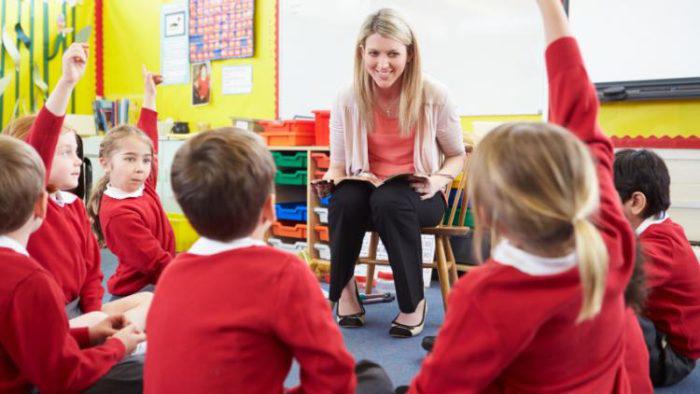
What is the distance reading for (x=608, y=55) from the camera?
280 centimetres

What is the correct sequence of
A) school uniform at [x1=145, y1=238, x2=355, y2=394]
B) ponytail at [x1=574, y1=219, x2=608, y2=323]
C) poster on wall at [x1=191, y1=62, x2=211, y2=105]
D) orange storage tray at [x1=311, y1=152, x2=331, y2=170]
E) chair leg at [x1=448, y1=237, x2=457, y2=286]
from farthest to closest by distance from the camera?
1. poster on wall at [x1=191, y1=62, x2=211, y2=105]
2. orange storage tray at [x1=311, y1=152, x2=331, y2=170]
3. chair leg at [x1=448, y1=237, x2=457, y2=286]
4. school uniform at [x1=145, y1=238, x2=355, y2=394]
5. ponytail at [x1=574, y1=219, x2=608, y2=323]

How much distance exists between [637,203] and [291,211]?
77.5 inches

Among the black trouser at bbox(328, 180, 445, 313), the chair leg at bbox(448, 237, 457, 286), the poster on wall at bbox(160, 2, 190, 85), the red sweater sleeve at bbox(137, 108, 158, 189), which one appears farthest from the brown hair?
the poster on wall at bbox(160, 2, 190, 85)

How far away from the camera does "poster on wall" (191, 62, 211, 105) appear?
165 inches

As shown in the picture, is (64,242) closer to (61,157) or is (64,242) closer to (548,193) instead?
(61,157)

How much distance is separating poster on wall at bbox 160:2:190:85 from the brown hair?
3.43 meters

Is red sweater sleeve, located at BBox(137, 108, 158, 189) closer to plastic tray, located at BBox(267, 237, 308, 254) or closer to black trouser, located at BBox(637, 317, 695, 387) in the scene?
plastic tray, located at BBox(267, 237, 308, 254)

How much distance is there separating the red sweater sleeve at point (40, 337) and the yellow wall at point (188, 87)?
8.12ft

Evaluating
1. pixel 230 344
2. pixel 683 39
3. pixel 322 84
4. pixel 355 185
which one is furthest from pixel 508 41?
pixel 230 344

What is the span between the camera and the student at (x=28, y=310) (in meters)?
0.93

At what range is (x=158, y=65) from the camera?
4461 mm

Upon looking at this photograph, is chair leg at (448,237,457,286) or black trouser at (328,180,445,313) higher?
black trouser at (328,180,445,313)

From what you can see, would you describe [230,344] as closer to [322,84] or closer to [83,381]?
[83,381]

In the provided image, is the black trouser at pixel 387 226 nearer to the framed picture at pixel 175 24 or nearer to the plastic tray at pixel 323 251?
the plastic tray at pixel 323 251
